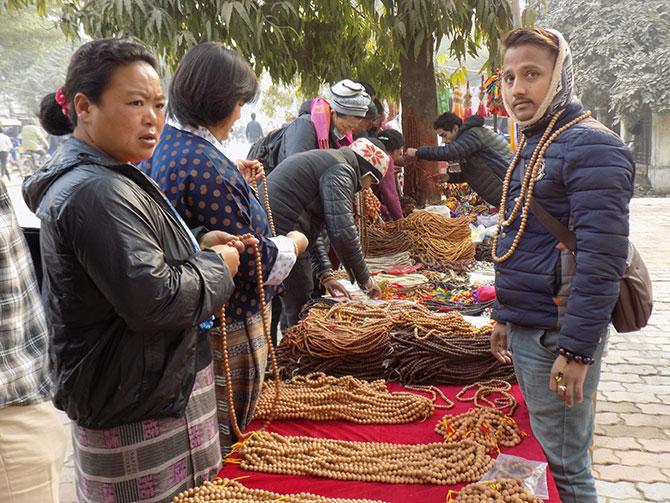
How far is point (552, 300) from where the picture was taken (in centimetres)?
184

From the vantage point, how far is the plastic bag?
5.20 ft

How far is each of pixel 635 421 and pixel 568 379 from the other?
2.45 m

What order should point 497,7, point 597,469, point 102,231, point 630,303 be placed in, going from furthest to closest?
point 497,7 → point 597,469 → point 630,303 → point 102,231

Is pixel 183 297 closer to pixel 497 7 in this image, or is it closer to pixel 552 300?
pixel 552 300

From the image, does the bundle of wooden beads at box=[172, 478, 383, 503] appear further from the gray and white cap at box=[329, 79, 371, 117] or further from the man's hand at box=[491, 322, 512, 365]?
the gray and white cap at box=[329, 79, 371, 117]

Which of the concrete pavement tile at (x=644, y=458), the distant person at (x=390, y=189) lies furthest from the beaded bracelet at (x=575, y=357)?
the distant person at (x=390, y=189)

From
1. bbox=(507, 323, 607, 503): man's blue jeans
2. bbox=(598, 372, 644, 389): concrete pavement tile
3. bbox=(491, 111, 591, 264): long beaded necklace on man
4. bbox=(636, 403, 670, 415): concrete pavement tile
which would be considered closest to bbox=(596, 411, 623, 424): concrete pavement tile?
bbox=(636, 403, 670, 415): concrete pavement tile

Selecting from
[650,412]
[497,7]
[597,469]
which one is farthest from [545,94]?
[497,7]

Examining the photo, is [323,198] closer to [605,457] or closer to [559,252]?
[559,252]

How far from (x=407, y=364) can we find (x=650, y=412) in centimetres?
228

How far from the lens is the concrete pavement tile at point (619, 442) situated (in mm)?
3439

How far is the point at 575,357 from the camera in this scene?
1.74 m

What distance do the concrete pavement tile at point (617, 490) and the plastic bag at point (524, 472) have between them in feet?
5.25

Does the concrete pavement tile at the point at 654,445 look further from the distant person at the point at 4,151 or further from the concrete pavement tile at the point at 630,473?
the distant person at the point at 4,151
